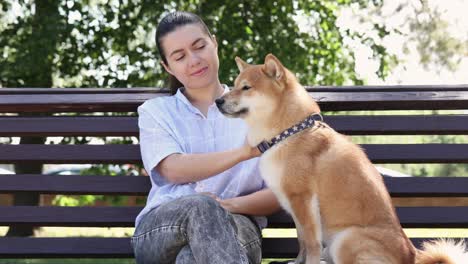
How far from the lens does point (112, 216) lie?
3.58m

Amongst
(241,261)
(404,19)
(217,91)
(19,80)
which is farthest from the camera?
(404,19)

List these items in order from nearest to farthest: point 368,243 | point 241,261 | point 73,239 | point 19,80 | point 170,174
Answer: point 241,261, point 368,243, point 170,174, point 73,239, point 19,80

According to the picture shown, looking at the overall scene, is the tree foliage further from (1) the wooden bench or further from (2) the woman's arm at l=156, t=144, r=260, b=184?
(2) the woman's arm at l=156, t=144, r=260, b=184

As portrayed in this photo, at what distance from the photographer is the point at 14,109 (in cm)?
373

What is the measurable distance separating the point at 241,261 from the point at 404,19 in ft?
28.9

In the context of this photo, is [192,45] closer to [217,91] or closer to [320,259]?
[217,91]

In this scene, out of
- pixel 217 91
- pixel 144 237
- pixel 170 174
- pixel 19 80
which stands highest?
pixel 19 80

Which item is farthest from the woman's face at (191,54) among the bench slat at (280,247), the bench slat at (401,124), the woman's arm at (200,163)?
the bench slat at (280,247)

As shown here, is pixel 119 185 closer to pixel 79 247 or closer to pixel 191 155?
pixel 79 247

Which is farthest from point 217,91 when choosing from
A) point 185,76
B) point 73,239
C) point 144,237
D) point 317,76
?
point 317,76

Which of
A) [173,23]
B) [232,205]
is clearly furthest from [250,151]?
[173,23]

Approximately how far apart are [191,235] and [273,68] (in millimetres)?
951

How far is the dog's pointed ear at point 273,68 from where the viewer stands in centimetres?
316

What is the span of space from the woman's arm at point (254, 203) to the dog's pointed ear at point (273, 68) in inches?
21.5
